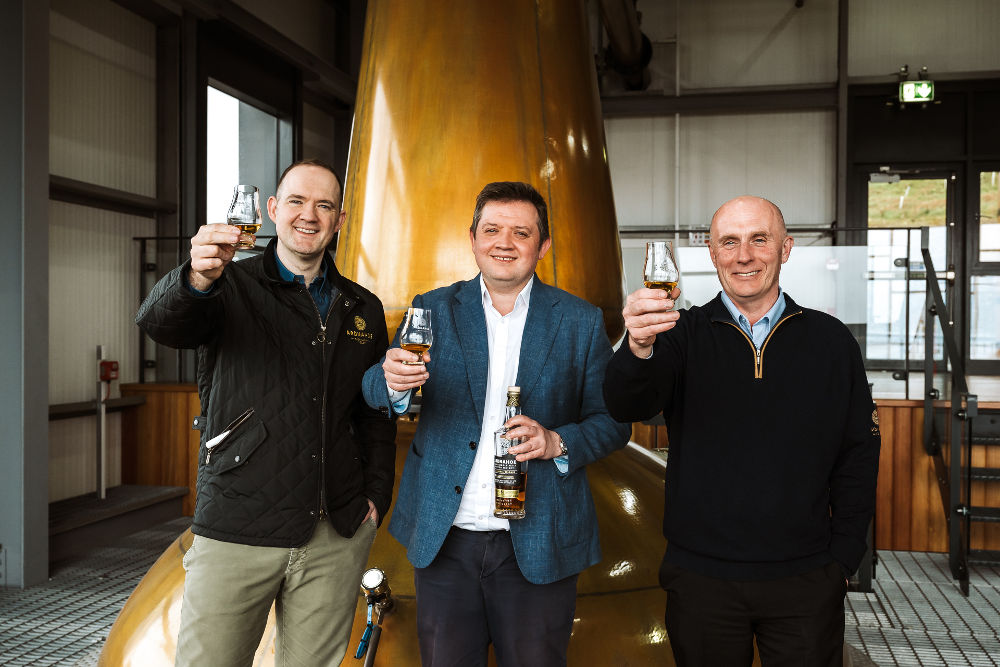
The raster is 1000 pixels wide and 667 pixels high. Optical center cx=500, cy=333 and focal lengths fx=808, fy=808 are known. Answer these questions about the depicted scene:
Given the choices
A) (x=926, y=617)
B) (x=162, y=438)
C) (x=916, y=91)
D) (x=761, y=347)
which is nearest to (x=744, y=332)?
(x=761, y=347)

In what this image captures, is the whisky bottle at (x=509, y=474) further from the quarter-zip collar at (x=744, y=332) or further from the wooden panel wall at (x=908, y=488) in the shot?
the wooden panel wall at (x=908, y=488)

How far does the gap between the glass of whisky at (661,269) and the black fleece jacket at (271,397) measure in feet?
2.43

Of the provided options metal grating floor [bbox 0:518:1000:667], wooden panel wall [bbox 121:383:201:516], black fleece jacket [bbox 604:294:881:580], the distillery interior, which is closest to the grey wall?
the distillery interior

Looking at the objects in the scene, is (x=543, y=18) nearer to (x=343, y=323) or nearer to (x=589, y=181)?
(x=589, y=181)

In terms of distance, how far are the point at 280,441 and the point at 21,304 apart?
347 centimetres

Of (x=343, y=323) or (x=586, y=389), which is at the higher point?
(x=343, y=323)

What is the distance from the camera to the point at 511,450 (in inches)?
62.4

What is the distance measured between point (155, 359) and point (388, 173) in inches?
199

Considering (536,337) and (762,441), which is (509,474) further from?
(762,441)

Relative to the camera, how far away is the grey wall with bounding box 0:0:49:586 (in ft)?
14.4

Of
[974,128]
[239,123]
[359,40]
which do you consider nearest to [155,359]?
[239,123]

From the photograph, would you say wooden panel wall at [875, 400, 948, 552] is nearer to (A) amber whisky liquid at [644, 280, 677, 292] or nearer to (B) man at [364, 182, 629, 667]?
(B) man at [364, 182, 629, 667]

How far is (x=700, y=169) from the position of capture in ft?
35.4

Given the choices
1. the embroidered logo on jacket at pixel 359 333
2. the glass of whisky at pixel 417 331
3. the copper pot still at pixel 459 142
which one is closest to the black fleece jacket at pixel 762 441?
the glass of whisky at pixel 417 331
